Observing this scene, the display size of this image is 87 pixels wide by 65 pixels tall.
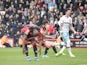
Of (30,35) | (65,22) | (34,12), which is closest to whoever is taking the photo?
(30,35)

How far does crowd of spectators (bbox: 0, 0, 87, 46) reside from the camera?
31.3 meters

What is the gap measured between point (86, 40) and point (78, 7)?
4238mm

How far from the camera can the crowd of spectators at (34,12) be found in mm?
31281

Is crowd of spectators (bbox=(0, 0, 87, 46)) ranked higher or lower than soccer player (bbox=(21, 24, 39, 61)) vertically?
lower

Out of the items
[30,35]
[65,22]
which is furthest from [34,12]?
[30,35]

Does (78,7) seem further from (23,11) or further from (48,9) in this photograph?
(23,11)

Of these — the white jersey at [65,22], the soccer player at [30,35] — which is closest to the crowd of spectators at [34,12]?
the white jersey at [65,22]

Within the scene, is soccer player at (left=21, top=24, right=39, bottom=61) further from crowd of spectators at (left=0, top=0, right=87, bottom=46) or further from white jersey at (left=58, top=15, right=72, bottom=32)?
crowd of spectators at (left=0, top=0, right=87, bottom=46)

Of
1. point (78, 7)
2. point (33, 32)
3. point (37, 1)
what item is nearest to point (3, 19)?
point (37, 1)

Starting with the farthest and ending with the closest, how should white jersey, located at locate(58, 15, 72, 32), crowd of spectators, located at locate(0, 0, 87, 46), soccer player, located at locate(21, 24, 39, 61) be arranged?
crowd of spectators, located at locate(0, 0, 87, 46)
white jersey, located at locate(58, 15, 72, 32)
soccer player, located at locate(21, 24, 39, 61)

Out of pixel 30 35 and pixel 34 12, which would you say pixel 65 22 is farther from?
pixel 34 12

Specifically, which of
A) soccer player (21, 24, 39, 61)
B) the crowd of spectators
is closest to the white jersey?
soccer player (21, 24, 39, 61)

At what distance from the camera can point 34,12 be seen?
1260 inches

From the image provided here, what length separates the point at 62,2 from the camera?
33219mm
